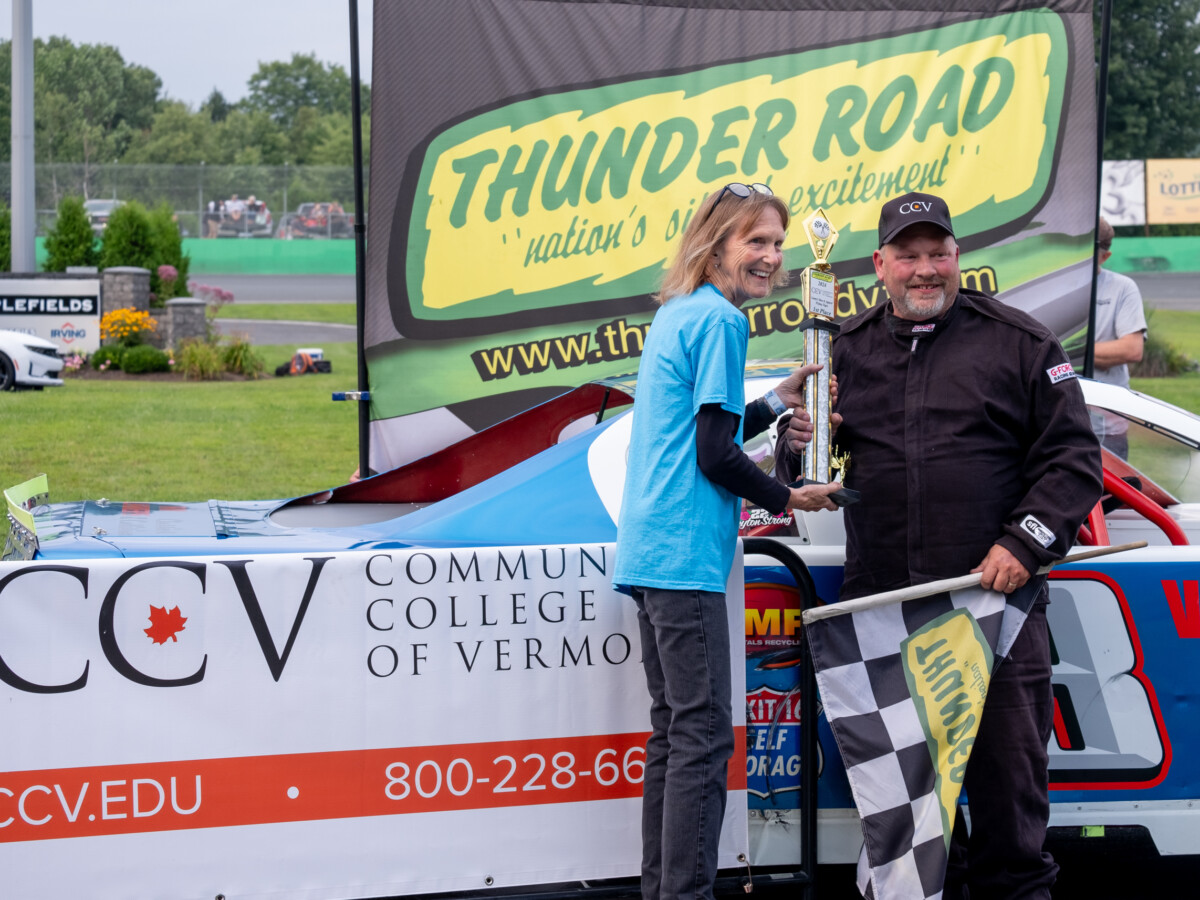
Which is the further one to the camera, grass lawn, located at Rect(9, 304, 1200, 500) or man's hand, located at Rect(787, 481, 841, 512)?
grass lawn, located at Rect(9, 304, 1200, 500)

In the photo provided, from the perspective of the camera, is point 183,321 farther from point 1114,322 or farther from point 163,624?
point 163,624

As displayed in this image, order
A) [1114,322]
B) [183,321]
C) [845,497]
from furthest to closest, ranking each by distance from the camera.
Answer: [183,321] < [1114,322] < [845,497]

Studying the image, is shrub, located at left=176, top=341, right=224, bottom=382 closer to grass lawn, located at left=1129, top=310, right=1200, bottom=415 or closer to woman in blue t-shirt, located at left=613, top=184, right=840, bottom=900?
grass lawn, located at left=1129, top=310, right=1200, bottom=415

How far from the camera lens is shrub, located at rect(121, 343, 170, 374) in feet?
61.7

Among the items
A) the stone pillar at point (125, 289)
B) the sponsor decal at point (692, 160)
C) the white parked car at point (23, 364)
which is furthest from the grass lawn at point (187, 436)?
the sponsor decal at point (692, 160)

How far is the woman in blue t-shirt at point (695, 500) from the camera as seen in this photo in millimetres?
2760

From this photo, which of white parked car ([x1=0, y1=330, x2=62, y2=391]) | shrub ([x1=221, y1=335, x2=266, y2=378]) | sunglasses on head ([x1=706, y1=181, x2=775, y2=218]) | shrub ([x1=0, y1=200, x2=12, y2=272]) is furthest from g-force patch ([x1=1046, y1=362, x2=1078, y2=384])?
shrub ([x1=0, y1=200, x2=12, y2=272])

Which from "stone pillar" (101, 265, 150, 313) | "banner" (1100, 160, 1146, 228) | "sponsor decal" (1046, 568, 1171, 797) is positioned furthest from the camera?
"banner" (1100, 160, 1146, 228)

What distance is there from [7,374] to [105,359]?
3.35 meters

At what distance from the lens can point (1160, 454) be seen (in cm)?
468

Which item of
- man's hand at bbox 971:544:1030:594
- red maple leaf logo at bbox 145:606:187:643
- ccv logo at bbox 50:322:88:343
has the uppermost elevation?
ccv logo at bbox 50:322:88:343

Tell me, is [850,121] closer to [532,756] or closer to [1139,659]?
[1139,659]

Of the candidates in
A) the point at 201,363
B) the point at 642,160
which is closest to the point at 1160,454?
the point at 642,160

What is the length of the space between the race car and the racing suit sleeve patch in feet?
1.74
